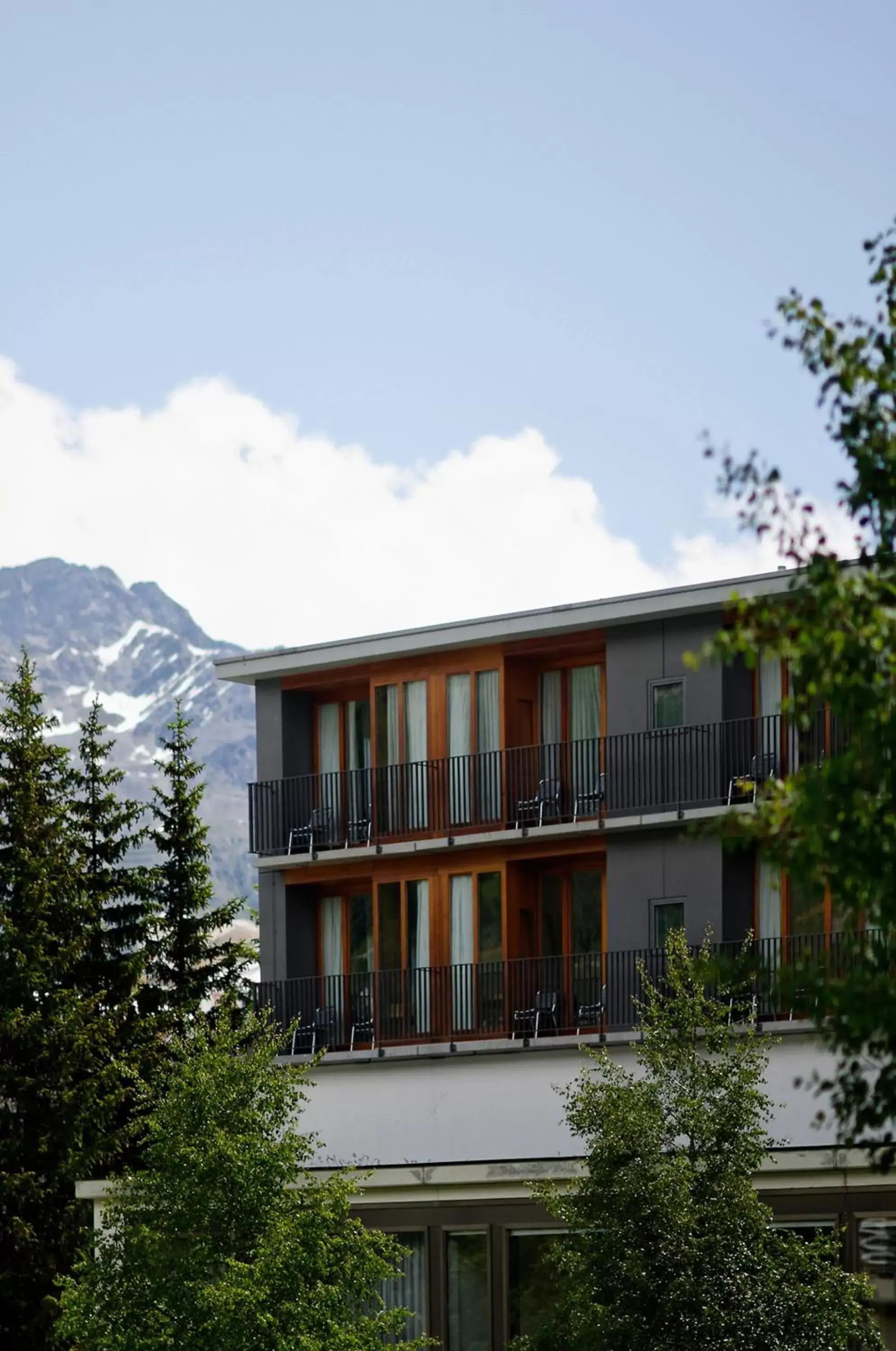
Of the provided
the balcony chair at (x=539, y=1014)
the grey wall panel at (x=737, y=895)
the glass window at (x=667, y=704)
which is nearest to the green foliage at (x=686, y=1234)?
the grey wall panel at (x=737, y=895)

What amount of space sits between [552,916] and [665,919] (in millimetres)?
2991

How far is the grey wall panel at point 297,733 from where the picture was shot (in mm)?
48125

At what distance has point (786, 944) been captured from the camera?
1622 inches

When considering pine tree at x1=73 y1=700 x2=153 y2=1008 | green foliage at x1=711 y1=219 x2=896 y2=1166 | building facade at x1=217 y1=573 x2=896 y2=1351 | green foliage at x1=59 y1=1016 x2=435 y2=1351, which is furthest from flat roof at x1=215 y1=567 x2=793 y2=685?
green foliage at x1=711 y1=219 x2=896 y2=1166

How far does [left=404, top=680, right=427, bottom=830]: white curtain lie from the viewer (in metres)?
46.1

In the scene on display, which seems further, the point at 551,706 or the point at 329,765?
the point at 329,765

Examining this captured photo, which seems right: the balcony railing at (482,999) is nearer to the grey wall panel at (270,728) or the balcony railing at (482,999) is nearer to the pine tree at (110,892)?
the grey wall panel at (270,728)

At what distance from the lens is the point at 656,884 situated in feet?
140

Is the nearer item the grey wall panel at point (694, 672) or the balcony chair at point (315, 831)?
the grey wall panel at point (694, 672)

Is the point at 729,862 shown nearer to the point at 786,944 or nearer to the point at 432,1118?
the point at 786,944

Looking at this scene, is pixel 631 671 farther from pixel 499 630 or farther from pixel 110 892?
pixel 110 892

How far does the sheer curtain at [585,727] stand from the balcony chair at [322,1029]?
6.15 m

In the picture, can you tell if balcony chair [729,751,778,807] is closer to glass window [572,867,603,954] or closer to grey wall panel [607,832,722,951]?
grey wall panel [607,832,722,951]

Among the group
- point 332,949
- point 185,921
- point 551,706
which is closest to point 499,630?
point 551,706
